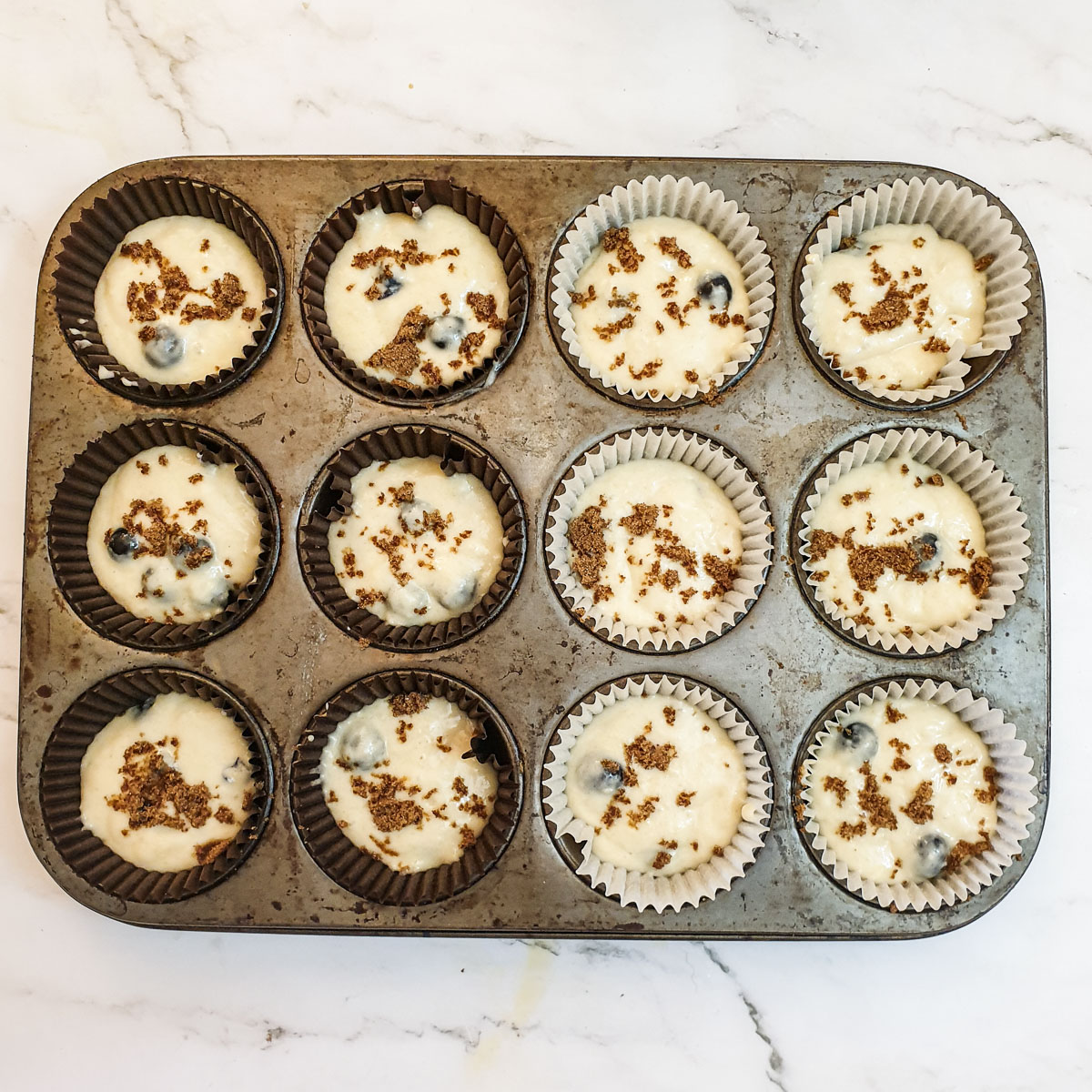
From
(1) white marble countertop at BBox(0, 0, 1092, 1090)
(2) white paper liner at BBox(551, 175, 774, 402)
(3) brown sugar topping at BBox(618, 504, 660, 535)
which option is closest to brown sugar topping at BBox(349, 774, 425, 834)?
(1) white marble countertop at BBox(0, 0, 1092, 1090)

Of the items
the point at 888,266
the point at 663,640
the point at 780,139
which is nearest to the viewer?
the point at 663,640

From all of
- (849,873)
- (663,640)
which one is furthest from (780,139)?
(849,873)

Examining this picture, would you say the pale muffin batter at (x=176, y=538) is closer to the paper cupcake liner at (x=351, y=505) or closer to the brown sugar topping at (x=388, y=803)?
the paper cupcake liner at (x=351, y=505)

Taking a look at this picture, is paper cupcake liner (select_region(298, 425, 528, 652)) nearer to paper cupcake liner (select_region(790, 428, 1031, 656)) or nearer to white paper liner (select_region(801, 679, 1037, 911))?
paper cupcake liner (select_region(790, 428, 1031, 656))

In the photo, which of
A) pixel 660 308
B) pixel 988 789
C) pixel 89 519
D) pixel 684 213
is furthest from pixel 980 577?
pixel 89 519

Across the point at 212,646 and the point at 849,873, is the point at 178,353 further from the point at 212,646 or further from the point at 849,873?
the point at 849,873

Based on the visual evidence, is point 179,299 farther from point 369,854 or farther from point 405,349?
point 369,854
